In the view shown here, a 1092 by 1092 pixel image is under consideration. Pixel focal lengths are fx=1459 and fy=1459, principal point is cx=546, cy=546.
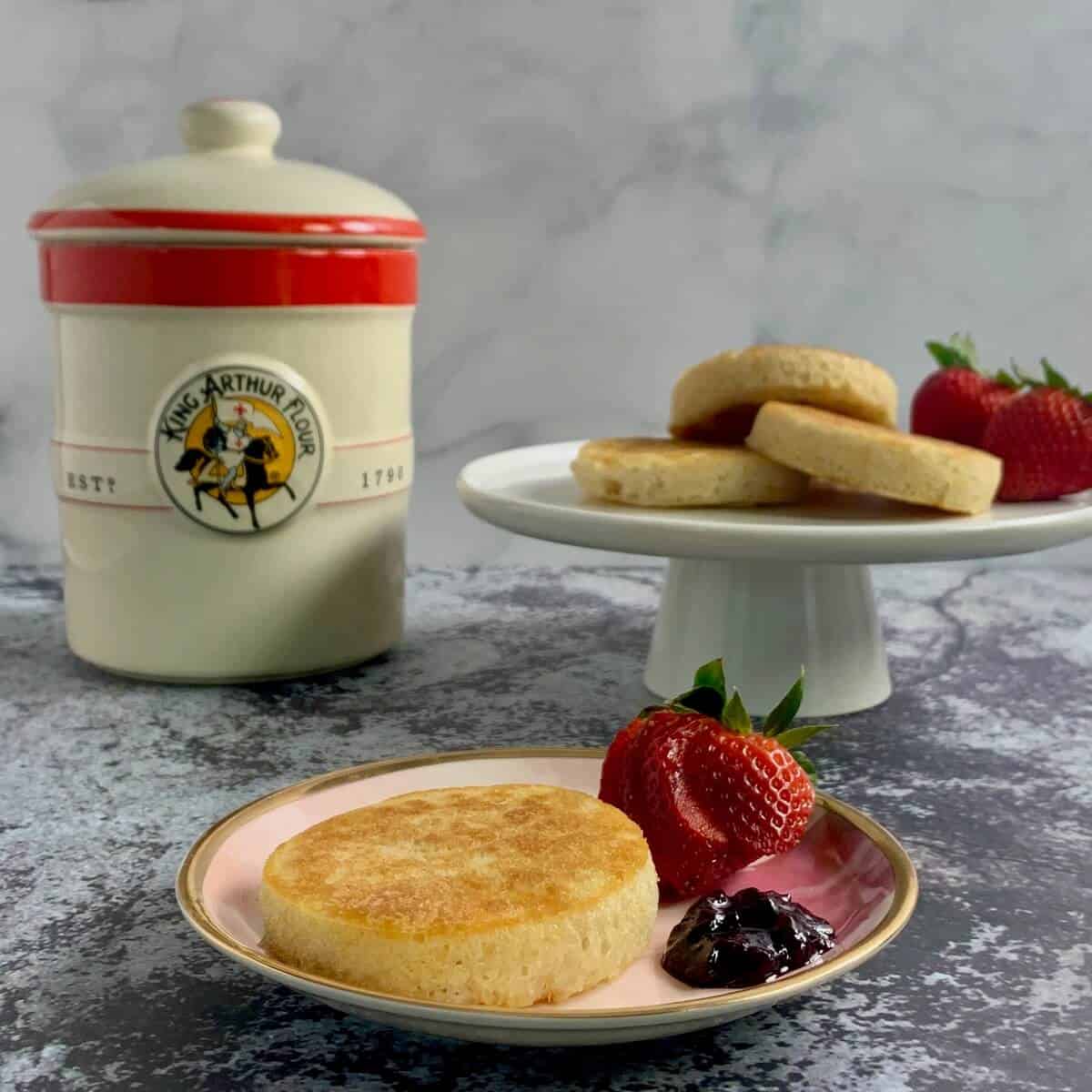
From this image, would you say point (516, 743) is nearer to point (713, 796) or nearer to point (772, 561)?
point (772, 561)

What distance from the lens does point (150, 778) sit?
0.85 metres

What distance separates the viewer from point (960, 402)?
1127 millimetres

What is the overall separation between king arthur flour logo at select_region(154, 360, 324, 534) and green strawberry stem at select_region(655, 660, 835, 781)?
42 centimetres

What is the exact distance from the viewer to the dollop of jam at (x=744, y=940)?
0.54m

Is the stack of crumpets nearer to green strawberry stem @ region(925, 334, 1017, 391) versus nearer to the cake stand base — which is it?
the cake stand base

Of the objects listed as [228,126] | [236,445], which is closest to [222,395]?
[236,445]

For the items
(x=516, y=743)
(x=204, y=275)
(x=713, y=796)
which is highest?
(x=204, y=275)

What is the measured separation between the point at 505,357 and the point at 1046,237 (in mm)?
555

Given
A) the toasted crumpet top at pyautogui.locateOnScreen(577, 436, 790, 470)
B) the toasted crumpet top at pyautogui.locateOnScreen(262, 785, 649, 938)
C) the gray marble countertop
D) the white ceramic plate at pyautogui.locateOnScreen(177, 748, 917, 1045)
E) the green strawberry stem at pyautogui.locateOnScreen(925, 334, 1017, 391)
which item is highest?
the green strawberry stem at pyautogui.locateOnScreen(925, 334, 1017, 391)

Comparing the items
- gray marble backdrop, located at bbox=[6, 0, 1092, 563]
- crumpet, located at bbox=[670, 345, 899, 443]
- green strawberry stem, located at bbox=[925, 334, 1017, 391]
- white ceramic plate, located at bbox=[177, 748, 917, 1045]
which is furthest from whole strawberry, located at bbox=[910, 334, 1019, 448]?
white ceramic plate, located at bbox=[177, 748, 917, 1045]

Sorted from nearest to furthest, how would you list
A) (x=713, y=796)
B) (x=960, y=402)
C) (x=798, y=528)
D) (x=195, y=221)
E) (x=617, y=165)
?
Answer: 1. (x=713, y=796)
2. (x=798, y=528)
3. (x=195, y=221)
4. (x=960, y=402)
5. (x=617, y=165)

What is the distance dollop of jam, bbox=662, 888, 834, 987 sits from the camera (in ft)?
1.77

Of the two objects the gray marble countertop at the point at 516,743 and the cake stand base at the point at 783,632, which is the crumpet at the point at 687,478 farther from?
the gray marble countertop at the point at 516,743

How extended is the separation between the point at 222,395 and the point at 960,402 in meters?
0.56
